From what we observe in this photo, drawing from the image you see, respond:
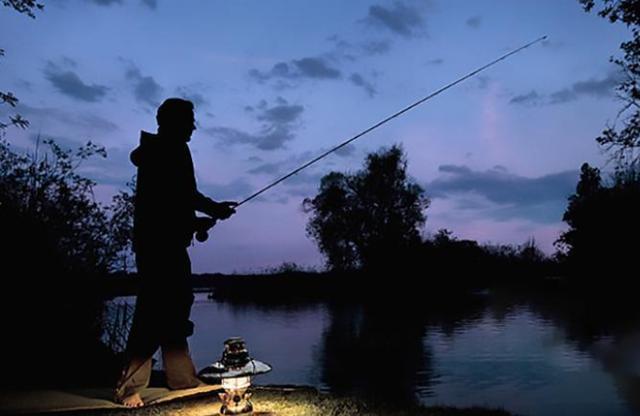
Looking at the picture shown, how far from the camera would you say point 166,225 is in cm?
573

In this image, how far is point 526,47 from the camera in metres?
8.20

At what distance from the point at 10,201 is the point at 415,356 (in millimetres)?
18461

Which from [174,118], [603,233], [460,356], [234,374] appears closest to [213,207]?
[174,118]

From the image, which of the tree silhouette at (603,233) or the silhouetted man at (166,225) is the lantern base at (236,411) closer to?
the silhouetted man at (166,225)

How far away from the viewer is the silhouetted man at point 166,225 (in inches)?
225

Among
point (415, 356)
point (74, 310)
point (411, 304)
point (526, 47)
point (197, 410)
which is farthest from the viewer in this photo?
point (411, 304)

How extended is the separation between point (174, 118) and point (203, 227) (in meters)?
1.09

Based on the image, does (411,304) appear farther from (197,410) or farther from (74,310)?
(197,410)

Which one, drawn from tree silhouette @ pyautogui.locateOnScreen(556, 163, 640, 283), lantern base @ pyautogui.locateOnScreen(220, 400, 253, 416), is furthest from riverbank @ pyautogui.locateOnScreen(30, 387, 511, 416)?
tree silhouette @ pyautogui.locateOnScreen(556, 163, 640, 283)

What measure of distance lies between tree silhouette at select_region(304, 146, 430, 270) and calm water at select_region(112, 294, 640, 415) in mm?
8602

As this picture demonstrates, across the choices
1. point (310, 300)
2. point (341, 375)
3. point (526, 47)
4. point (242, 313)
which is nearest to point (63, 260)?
point (526, 47)

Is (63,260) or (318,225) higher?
(318,225)

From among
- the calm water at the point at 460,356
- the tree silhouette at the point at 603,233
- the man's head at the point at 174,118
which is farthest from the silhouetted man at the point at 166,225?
the tree silhouette at the point at 603,233

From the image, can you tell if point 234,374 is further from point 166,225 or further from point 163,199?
point 163,199
